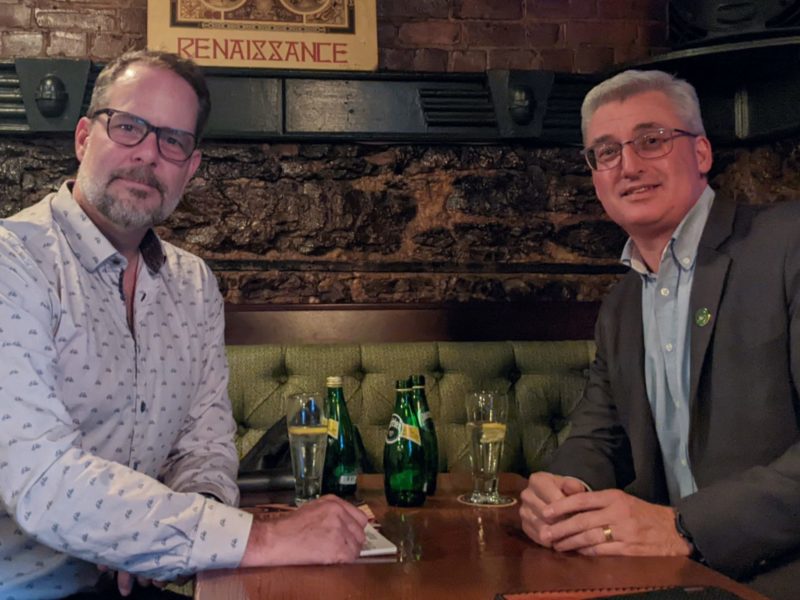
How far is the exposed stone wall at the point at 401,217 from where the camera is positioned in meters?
2.63

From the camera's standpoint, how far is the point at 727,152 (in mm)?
2799

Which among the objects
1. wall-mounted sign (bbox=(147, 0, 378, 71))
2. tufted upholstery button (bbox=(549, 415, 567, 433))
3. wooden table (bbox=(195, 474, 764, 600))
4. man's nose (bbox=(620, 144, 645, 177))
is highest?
wall-mounted sign (bbox=(147, 0, 378, 71))

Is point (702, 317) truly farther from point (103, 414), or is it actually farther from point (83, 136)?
point (83, 136)

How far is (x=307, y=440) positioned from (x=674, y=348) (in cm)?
77

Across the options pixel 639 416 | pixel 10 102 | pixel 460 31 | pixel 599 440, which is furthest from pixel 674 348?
pixel 10 102

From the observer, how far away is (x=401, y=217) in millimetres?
2713

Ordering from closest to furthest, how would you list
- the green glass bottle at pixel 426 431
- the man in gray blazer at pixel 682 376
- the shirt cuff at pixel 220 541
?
the shirt cuff at pixel 220 541, the man in gray blazer at pixel 682 376, the green glass bottle at pixel 426 431

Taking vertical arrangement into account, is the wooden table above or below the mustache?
below

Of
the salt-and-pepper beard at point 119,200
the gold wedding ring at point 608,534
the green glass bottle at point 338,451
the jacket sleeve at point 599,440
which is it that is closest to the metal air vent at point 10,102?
the salt-and-pepper beard at point 119,200

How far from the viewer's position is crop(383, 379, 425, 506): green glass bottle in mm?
1542

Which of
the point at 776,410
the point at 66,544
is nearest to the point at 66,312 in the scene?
the point at 66,544

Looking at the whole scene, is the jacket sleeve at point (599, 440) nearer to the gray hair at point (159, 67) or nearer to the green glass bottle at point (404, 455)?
the green glass bottle at point (404, 455)

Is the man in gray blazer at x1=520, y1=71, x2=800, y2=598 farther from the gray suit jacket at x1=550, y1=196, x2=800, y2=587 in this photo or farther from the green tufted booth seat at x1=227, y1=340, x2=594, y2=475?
the green tufted booth seat at x1=227, y1=340, x2=594, y2=475

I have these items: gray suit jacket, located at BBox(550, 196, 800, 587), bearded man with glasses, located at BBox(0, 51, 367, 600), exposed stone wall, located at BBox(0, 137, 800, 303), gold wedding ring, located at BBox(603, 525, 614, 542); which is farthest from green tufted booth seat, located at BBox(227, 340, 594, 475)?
gold wedding ring, located at BBox(603, 525, 614, 542)
